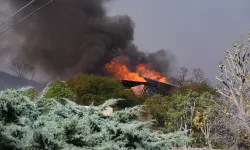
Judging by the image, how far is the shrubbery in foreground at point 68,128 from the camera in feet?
15.8

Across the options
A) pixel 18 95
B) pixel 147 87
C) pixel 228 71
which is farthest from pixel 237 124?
pixel 147 87

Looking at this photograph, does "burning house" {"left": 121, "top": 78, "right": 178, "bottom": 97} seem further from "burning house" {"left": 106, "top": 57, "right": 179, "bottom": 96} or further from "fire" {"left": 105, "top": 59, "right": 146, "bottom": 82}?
"fire" {"left": 105, "top": 59, "right": 146, "bottom": 82}

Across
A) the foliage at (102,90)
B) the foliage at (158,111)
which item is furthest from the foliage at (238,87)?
the foliage at (102,90)

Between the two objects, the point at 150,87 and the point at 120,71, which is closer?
the point at 150,87

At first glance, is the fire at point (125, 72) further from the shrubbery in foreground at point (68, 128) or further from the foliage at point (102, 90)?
the shrubbery in foreground at point (68, 128)

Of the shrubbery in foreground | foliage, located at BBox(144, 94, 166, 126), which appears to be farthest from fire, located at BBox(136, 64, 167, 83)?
the shrubbery in foreground

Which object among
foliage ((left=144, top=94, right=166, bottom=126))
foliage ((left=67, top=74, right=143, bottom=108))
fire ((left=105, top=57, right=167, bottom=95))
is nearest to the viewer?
foliage ((left=144, top=94, right=166, bottom=126))

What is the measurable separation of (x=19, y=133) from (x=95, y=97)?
32.2 meters

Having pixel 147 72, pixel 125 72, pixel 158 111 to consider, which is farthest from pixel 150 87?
pixel 158 111

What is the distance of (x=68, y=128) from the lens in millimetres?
4949

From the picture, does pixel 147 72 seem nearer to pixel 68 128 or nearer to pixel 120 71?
pixel 120 71

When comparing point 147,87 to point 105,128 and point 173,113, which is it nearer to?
point 173,113

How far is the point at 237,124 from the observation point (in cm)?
1120

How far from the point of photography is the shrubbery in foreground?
482cm
